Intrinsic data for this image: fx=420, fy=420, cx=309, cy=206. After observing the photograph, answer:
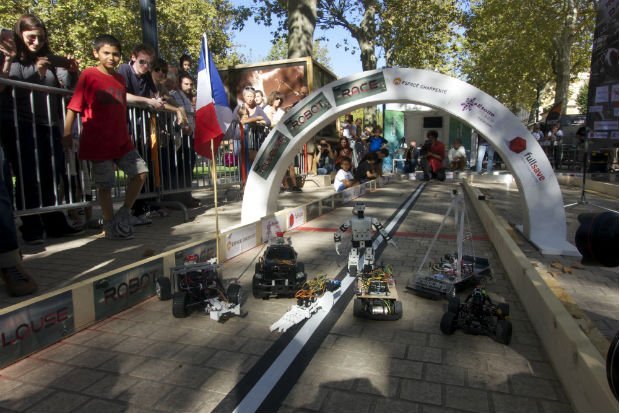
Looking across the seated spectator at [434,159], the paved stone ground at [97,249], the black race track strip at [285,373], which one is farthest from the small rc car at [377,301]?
the seated spectator at [434,159]

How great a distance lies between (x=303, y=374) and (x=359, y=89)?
15.4 feet

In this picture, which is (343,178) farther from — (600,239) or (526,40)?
(526,40)

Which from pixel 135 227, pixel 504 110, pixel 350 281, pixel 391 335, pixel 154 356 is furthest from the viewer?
pixel 135 227

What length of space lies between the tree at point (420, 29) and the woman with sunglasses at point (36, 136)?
2454 centimetres

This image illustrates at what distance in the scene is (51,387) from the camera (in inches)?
96.3

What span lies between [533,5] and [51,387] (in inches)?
1228

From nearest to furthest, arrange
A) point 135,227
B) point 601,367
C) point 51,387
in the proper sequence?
point 601,367 < point 51,387 < point 135,227

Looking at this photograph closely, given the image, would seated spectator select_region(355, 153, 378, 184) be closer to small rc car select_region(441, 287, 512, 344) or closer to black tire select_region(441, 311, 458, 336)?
small rc car select_region(441, 287, 512, 344)

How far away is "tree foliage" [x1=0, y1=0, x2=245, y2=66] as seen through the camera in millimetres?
21688

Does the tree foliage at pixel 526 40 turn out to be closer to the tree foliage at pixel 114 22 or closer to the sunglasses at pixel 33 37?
the tree foliage at pixel 114 22

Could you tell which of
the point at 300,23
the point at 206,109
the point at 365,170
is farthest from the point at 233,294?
the point at 300,23

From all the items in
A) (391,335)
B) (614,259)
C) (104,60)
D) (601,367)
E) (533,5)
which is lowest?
(391,335)

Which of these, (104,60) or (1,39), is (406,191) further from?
(1,39)

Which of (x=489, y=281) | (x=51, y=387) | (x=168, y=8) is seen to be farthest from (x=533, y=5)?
(x=51, y=387)
